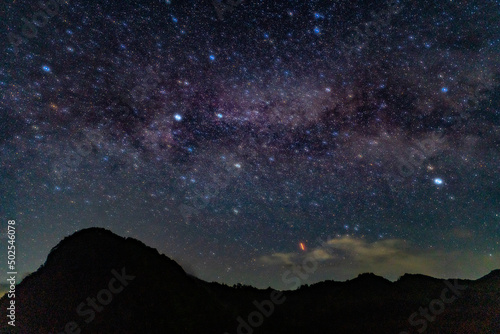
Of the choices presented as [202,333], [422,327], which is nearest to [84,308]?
[202,333]

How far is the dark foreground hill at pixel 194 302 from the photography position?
630cm

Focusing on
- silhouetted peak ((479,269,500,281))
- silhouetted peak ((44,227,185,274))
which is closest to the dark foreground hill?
silhouetted peak ((44,227,185,274))

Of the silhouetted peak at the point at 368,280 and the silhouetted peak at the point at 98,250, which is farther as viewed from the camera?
the silhouetted peak at the point at 368,280

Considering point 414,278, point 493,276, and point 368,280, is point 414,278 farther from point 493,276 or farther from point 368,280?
point 493,276

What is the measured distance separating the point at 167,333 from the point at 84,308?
2284 millimetres

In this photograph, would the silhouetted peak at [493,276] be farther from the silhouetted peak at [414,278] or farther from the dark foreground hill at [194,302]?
the silhouetted peak at [414,278]

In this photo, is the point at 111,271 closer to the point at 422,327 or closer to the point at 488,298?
the point at 422,327

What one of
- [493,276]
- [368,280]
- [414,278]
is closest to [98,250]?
[368,280]

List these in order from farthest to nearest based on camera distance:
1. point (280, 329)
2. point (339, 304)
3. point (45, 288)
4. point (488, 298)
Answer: point (488, 298) < point (339, 304) < point (280, 329) < point (45, 288)

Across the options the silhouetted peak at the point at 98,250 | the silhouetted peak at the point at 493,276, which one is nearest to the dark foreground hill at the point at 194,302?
the silhouetted peak at the point at 98,250

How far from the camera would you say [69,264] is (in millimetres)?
6887

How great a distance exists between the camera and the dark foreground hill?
6.30 metres

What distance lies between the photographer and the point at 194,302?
698cm

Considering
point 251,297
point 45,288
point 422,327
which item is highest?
point 45,288
